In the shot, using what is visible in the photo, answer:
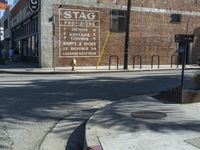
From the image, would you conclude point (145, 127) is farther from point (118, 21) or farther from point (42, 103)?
point (118, 21)

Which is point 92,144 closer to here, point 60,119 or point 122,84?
point 60,119

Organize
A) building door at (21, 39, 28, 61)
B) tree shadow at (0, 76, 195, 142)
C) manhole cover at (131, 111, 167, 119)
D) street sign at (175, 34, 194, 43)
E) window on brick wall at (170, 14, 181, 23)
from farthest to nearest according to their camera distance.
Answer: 1. building door at (21, 39, 28, 61)
2. window on brick wall at (170, 14, 181, 23)
3. street sign at (175, 34, 194, 43)
4. tree shadow at (0, 76, 195, 142)
5. manhole cover at (131, 111, 167, 119)

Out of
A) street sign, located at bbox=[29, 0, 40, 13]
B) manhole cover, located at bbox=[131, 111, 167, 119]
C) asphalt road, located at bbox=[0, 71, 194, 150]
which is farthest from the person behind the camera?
street sign, located at bbox=[29, 0, 40, 13]

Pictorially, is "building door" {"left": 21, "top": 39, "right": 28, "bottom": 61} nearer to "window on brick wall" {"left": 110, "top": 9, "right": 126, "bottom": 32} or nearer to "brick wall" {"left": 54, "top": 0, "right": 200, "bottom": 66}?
"brick wall" {"left": 54, "top": 0, "right": 200, "bottom": 66}

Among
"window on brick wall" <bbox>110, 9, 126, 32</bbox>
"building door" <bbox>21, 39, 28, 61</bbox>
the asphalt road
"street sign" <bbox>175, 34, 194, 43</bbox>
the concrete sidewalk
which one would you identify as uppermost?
"window on brick wall" <bbox>110, 9, 126, 32</bbox>

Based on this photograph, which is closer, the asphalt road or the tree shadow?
the asphalt road

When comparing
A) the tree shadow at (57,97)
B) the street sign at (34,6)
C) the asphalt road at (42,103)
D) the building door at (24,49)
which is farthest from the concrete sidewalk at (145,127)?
the building door at (24,49)

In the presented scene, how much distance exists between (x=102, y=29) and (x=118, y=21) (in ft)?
5.38

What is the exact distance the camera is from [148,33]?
94.1 ft

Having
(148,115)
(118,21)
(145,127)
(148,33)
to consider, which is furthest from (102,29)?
(145,127)

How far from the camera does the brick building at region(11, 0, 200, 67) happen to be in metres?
25.0

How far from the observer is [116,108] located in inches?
346

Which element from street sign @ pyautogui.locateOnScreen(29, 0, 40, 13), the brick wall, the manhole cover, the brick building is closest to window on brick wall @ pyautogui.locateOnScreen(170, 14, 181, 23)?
the brick building

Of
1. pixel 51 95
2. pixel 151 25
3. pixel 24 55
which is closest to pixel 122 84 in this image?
pixel 51 95
